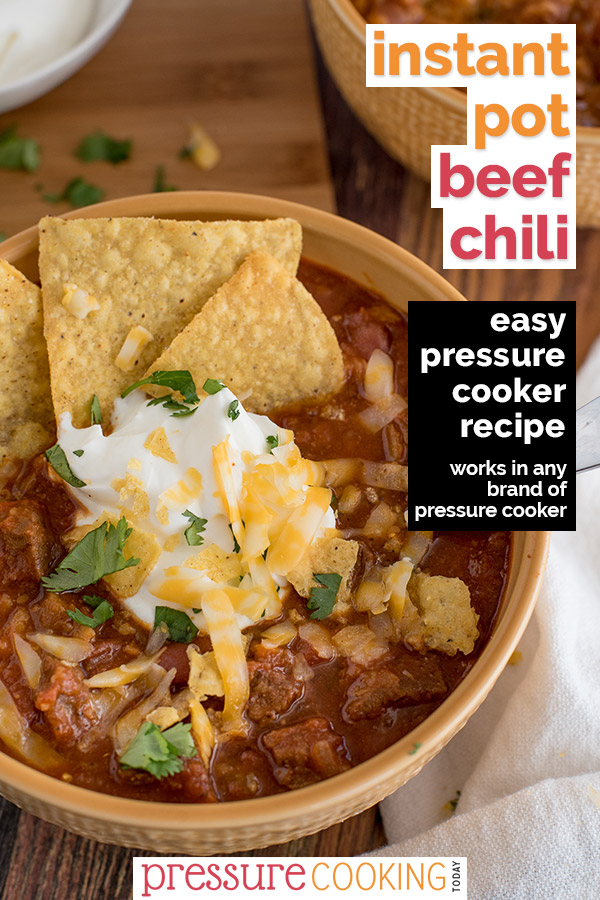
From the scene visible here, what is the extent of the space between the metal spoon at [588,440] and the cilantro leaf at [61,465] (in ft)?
4.06

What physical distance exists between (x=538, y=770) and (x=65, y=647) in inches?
47.3

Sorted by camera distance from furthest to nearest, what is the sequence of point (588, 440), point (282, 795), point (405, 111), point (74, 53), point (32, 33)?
point (32, 33), point (74, 53), point (405, 111), point (588, 440), point (282, 795)

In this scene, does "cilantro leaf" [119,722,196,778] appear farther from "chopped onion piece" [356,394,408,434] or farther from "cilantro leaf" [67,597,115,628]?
"chopped onion piece" [356,394,408,434]

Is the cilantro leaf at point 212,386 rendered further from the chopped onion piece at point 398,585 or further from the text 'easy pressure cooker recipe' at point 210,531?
the chopped onion piece at point 398,585

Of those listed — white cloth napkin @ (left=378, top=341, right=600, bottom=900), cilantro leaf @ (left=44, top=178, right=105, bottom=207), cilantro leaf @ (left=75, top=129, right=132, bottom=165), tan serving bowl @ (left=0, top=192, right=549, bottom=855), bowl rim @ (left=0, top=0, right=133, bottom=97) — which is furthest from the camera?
cilantro leaf @ (left=75, top=129, right=132, bottom=165)

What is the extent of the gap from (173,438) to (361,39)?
4.40ft

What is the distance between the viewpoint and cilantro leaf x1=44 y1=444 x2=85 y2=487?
239 cm

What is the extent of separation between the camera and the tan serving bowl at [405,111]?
289 cm

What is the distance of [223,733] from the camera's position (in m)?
2.17

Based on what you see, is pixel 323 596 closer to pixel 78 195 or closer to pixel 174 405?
pixel 174 405

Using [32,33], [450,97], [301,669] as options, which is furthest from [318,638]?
[32,33]

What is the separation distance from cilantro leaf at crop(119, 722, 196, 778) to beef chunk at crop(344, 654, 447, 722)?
0.36 meters

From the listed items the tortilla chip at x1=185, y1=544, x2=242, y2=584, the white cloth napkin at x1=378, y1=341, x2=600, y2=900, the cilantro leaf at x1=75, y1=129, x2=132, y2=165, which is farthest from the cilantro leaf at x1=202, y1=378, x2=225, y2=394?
the cilantro leaf at x1=75, y1=129, x2=132, y2=165

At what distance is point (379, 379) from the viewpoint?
8.60 ft
